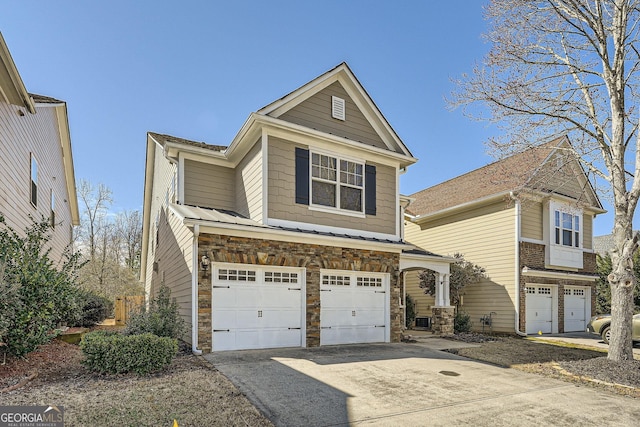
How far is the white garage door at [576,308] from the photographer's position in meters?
18.1

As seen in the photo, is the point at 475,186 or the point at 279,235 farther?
the point at 475,186

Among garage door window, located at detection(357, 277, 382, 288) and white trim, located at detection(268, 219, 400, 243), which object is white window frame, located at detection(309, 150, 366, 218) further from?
garage door window, located at detection(357, 277, 382, 288)

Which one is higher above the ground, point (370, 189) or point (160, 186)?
point (160, 186)

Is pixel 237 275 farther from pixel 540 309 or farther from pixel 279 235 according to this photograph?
pixel 540 309

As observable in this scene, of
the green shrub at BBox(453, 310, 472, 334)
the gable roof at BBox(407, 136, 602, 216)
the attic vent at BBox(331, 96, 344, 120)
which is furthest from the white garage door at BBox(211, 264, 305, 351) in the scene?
the gable roof at BBox(407, 136, 602, 216)

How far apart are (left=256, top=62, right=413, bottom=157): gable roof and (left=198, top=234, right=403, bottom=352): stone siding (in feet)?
11.6

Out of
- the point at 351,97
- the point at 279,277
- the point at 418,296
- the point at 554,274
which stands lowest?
the point at 418,296

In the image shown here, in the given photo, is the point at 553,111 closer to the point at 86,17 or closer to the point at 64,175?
the point at 86,17

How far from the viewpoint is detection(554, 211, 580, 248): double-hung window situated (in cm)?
1759

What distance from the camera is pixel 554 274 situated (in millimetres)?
17062

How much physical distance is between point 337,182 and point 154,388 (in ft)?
23.8

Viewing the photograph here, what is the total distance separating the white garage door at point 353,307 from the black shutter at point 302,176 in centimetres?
213

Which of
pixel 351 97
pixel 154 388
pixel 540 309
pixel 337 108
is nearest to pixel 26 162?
pixel 154 388

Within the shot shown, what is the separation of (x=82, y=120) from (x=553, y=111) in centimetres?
1850
